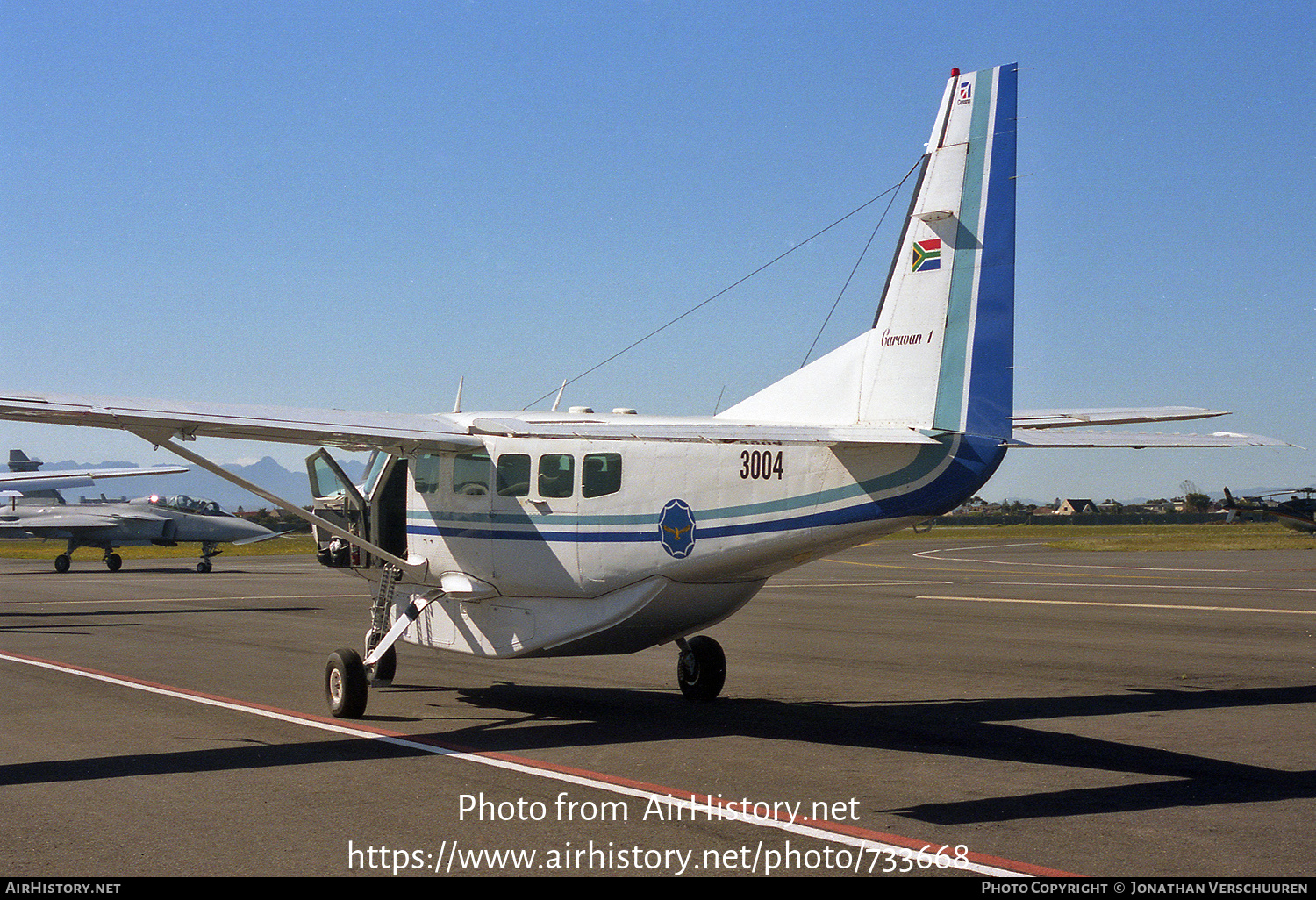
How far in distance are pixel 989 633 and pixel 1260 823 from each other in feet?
41.4

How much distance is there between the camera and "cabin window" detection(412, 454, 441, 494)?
11.7 meters

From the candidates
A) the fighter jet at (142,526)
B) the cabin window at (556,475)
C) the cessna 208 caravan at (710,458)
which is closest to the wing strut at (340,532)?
the cessna 208 caravan at (710,458)

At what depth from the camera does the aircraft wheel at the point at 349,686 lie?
11.0m

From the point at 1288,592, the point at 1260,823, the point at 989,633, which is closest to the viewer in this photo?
the point at 1260,823

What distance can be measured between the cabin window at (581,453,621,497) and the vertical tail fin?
2052 mm

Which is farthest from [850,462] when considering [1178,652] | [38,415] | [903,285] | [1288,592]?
[1288,592]

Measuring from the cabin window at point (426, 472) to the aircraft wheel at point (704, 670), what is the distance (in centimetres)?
332

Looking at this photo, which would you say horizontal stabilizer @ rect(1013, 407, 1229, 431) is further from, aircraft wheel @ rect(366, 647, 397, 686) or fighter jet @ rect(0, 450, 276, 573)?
fighter jet @ rect(0, 450, 276, 573)

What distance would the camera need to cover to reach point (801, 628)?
2017 cm

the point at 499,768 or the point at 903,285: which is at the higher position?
the point at 903,285

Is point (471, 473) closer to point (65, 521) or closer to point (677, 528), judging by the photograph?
point (677, 528)

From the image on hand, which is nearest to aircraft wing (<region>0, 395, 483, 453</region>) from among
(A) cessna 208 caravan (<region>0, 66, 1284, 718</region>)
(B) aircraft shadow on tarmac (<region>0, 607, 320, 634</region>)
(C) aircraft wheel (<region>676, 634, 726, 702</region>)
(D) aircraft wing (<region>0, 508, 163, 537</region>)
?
(A) cessna 208 caravan (<region>0, 66, 1284, 718</region>)

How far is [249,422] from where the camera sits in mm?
9680

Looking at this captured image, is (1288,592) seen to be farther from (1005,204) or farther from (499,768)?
(499,768)
